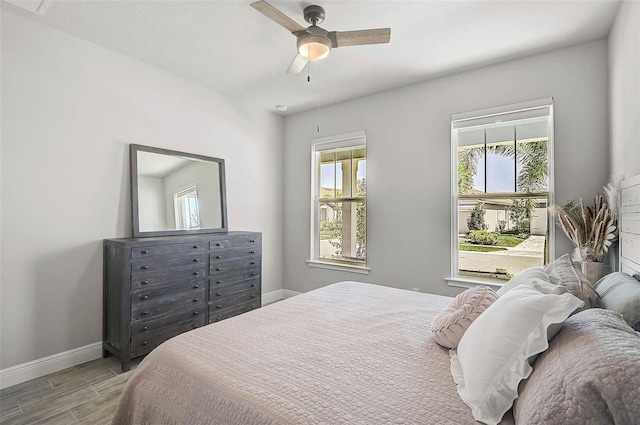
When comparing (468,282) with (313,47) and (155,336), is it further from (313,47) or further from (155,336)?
(155,336)

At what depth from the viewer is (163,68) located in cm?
330

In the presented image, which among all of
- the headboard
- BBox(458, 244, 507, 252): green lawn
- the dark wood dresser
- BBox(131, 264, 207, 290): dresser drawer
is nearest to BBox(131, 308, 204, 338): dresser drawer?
the dark wood dresser

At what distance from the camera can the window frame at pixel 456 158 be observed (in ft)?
9.43

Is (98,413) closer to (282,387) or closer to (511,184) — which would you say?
(282,387)

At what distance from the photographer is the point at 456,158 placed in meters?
3.39

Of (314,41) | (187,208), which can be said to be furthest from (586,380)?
(187,208)

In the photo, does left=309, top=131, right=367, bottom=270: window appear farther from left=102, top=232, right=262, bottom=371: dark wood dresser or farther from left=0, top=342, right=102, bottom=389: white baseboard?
left=0, top=342, right=102, bottom=389: white baseboard

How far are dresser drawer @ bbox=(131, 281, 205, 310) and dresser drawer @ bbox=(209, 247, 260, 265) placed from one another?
10.9 inches

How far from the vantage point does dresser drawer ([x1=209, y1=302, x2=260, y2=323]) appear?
3244 millimetres

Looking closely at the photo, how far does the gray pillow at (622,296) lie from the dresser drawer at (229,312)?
10.0 feet

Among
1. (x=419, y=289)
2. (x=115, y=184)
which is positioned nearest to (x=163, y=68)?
(x=115, y=184)

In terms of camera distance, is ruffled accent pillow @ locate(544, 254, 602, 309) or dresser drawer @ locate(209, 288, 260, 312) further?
dresser drawer @ locate(209, 288, 260, 312)

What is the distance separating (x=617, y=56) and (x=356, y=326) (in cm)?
275

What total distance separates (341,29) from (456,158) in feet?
5.88
